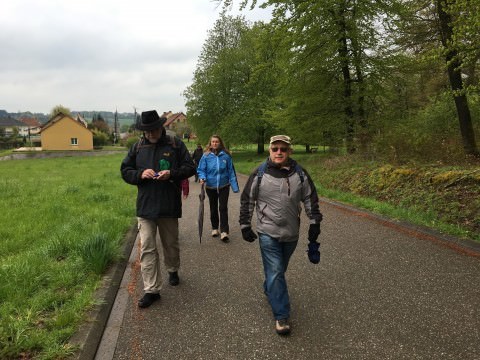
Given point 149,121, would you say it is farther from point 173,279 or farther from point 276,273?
point 276,273

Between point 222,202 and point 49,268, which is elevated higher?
point 222,202

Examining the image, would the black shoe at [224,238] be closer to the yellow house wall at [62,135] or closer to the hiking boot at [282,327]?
the hiking boot at [282,327]

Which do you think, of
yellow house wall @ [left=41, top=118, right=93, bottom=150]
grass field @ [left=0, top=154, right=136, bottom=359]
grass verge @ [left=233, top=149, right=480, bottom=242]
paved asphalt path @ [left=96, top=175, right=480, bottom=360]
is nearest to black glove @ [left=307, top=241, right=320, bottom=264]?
paved asphalt path @ [left=96, top=175, right=480, bottom=360]

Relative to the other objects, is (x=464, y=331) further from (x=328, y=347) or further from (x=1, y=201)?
(x=1, y=201)

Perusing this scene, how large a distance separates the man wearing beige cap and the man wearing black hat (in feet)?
3.25

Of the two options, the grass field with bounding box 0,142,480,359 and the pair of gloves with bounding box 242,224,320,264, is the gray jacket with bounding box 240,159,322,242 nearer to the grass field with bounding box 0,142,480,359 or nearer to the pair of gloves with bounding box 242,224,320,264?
the pair of gloves with bounding box 242,224,320,264

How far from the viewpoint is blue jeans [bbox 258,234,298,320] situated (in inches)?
135

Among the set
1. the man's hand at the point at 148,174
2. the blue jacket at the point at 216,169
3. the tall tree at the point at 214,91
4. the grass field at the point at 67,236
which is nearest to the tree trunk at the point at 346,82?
the grass field at the point at 67,236

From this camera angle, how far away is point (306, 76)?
1526 cm

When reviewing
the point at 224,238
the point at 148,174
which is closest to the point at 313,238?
the point at 148,174

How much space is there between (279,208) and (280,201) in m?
0.07

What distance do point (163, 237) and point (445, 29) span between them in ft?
36.3

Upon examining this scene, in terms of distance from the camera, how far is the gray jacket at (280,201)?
3561 millimetres

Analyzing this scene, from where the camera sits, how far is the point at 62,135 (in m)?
63.9
